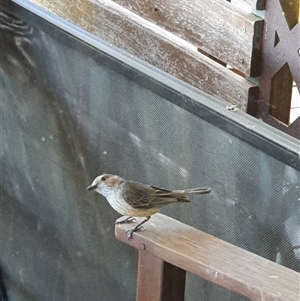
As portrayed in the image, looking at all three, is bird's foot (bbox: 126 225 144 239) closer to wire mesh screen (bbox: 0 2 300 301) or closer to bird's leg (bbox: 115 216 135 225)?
bird's leg (bbox: 115 216 135 225)

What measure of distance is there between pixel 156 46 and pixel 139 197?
4.55ft

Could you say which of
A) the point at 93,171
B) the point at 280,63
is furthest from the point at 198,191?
the point at 280,63

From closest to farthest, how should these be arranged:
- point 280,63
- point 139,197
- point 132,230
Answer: point 132,230 < point 139,197 < point 280,63

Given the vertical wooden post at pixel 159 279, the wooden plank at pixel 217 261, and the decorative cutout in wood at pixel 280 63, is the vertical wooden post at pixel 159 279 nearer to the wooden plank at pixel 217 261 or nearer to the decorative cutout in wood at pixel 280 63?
the wooden plank at pixel 217 261

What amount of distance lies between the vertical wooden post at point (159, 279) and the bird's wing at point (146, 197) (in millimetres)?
151

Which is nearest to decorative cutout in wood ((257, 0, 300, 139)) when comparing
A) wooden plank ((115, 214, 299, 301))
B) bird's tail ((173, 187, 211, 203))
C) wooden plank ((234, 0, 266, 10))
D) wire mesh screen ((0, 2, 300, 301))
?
wooden plank ((234, 0, 266, 10))

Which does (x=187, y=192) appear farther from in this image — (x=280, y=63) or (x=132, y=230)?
(x=280, y=63)

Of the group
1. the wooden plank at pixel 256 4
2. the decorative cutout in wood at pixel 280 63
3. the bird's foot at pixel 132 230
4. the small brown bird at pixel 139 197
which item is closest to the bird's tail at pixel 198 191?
the small brown bird at pixel 139 197

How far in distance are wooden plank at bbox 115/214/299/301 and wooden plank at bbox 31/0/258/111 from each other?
1171mm

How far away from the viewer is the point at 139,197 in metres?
1.62

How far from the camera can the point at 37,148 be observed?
7.29ft

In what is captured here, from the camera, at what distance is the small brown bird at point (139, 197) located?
162 cm

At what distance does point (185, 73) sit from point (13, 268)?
0.97 meters

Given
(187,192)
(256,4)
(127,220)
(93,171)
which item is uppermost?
(256,4)
